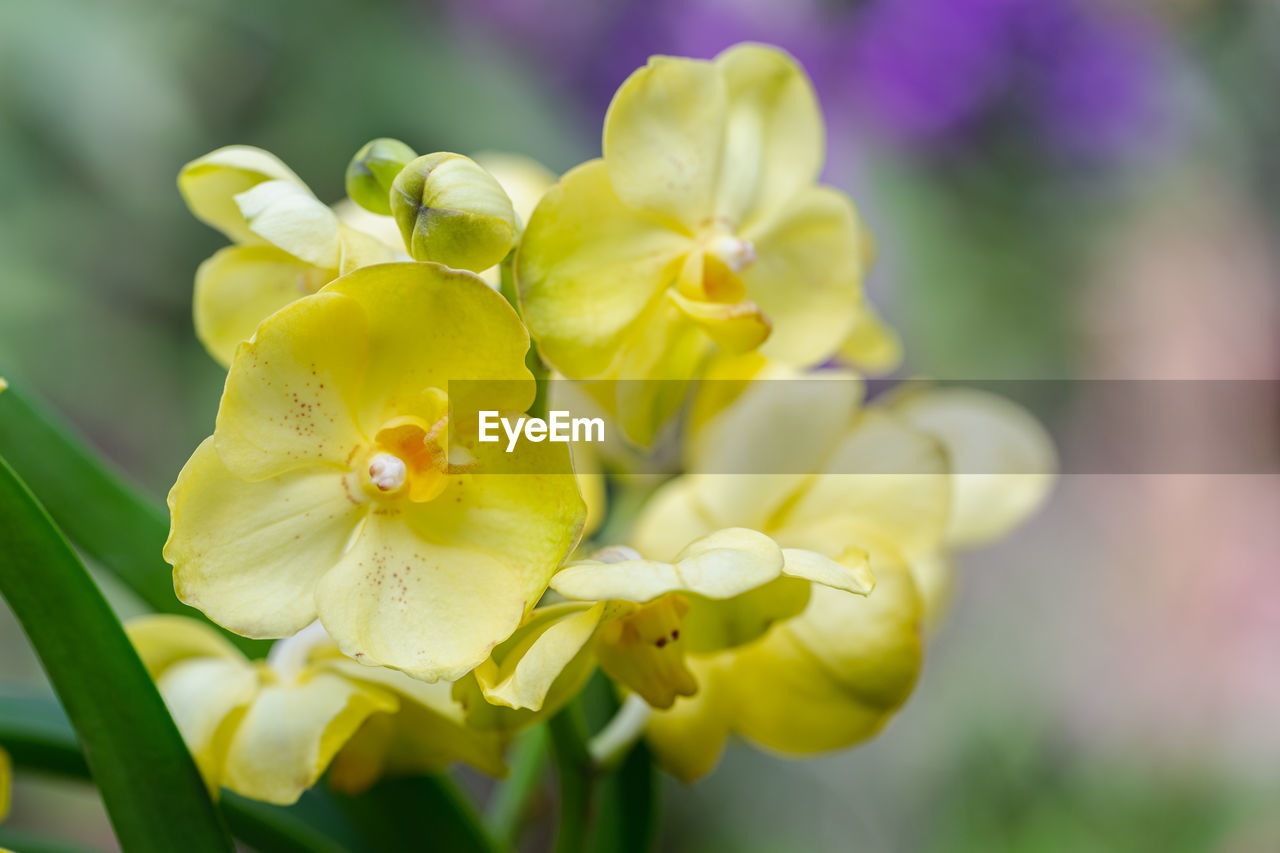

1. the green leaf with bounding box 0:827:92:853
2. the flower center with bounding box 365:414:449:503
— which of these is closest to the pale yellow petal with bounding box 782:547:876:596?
the flower center with bounding box 365:414:449:503

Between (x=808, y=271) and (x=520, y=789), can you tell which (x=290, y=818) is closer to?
(x=520, y=789)

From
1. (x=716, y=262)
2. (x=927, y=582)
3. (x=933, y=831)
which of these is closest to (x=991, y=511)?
(x=927, y=582)

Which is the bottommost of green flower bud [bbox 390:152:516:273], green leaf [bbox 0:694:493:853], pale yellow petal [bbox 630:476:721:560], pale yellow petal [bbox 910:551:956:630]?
green leaf [bbox 0:694:493:853]

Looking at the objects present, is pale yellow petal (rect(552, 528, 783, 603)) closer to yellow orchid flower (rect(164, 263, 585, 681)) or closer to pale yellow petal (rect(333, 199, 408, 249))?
yellow orchid flower (rect(164, 263, 585, 681))

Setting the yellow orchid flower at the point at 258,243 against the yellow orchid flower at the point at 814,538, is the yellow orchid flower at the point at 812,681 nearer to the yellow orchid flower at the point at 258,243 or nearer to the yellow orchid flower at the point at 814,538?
the yellow orchid flower at the point at 814,538

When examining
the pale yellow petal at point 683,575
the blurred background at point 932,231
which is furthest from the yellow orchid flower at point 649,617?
the blurred background at point 932,231

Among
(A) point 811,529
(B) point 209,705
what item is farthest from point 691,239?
(B) point 209,705
